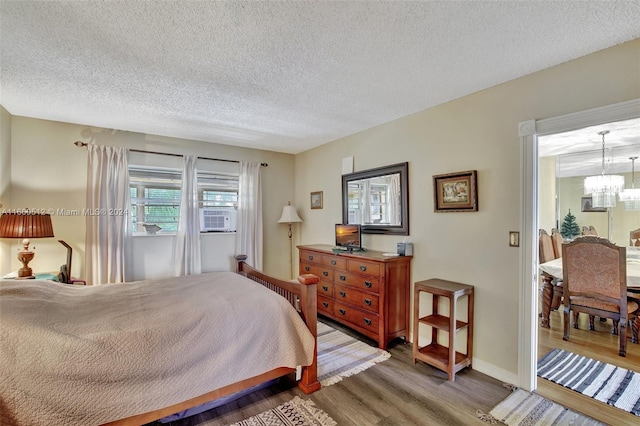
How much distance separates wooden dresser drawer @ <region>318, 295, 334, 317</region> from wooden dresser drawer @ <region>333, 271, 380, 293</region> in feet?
1.05

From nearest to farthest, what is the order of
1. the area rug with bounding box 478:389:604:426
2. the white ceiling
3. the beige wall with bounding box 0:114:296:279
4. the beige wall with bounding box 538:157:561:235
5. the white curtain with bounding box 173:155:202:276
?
the area rug with bounding box 478:389:604:426 < the beige wall with bounding box 0:114:296:279 < the white ceiling < the white curtain with bounding box 173:155:202:276 < the beige wall with bounding box 538:157:561:235

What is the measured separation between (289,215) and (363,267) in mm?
1943

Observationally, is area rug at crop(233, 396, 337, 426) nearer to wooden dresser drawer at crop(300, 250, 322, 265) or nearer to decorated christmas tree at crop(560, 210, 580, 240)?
wooden dresser drawer at crop(300, 250, 322, 265)

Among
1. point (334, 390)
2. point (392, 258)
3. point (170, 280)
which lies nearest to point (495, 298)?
point (392, 258)

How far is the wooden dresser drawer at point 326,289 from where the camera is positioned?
140 inches

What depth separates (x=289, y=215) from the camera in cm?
466

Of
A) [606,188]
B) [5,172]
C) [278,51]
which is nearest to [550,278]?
[606,188]

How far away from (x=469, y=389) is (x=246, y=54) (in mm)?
2991

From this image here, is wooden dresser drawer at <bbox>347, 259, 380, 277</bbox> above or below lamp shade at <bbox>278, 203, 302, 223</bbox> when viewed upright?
below

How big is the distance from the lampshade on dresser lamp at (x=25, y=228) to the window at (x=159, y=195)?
1046 millimetres

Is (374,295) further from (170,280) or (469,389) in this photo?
(170,280)

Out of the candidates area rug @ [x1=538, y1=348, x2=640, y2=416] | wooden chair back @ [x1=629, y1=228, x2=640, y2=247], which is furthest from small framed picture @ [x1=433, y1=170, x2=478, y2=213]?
wooden chair back @ [x1=629, y1=228, x2=640, y2=247]

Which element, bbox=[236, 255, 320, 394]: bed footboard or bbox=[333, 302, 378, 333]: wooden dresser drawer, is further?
bbox=[333, 302, 378, 333]: wooden dresser drawer

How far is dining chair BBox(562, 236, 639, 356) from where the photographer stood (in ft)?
9.01
